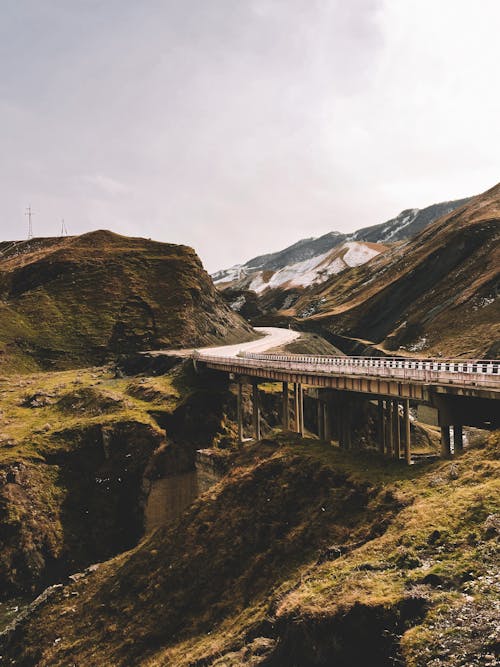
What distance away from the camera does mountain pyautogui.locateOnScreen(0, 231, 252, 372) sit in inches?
3617

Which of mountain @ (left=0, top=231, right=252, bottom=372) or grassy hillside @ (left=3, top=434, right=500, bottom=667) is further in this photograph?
mountain @ (left=0, top=231, right=252, bottom=372)

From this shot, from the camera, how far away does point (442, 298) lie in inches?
4444

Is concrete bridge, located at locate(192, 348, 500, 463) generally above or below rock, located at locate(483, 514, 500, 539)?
above

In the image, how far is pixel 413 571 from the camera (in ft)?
55.9

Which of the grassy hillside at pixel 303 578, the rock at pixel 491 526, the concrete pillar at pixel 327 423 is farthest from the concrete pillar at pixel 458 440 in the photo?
the concrete pillar at pixel 327 423

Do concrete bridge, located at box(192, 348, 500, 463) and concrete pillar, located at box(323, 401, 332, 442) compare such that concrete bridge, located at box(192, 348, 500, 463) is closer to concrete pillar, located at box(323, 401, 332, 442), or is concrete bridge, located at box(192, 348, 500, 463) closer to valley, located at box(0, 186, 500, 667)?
concrete pillar, located at box(323, 401, 332, 442)

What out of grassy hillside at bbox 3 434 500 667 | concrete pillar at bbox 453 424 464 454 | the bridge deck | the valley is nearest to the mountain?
the valley

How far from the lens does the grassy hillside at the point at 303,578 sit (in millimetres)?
14828

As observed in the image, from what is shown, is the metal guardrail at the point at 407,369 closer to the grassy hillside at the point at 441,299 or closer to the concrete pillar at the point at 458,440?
the concrete pillar at the point at 458,440

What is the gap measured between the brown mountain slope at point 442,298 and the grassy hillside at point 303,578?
2310 inches

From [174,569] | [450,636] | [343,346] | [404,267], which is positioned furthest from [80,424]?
[404,267]

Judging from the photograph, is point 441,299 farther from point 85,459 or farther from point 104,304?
point 85,459

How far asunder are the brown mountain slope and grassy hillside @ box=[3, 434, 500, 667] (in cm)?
5868

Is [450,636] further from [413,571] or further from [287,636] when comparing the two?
[287,636]
